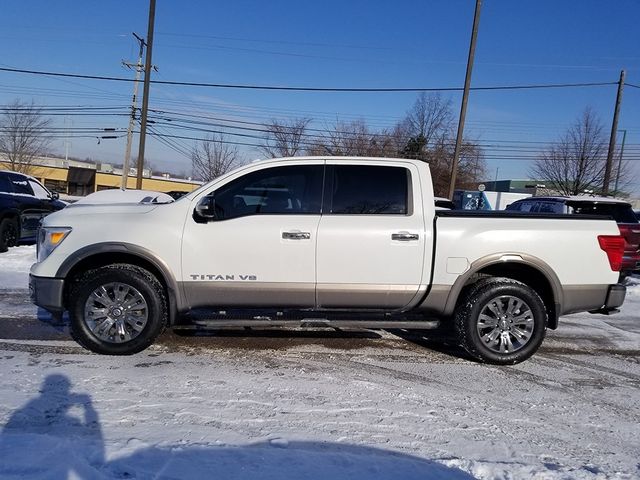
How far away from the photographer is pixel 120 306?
4719mm

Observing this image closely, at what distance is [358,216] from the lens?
4.80 meters

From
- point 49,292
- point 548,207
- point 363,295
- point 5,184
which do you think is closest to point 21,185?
point 5,184

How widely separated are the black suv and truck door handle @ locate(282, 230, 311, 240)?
8434mm

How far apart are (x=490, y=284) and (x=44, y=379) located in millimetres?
4130

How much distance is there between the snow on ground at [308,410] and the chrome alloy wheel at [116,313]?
0.25 metres

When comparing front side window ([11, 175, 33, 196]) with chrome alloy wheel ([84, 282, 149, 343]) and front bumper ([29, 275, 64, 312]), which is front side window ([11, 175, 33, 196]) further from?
chrome alloy wheel ([84, 282, 149, 343])

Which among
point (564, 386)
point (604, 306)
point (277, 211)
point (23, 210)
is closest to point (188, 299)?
point (277, 211)

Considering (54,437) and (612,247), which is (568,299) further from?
(54,437)

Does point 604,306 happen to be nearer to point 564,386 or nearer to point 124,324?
point 564,386

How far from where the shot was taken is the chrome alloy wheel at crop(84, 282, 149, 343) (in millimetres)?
4695

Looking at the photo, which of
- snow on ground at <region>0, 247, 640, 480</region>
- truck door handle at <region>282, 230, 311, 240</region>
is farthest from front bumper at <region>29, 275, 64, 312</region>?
truck door handle at <region>282, 230, 311, 240</region>

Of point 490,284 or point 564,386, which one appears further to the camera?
point 490,284

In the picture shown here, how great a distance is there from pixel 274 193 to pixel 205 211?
2.27ft

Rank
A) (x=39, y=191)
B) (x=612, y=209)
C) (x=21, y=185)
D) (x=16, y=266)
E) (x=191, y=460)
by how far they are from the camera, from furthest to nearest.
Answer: (x=39, y=191), (x=21, y=185), (x=612, y=209), (x=16, y=266), (x=191, y=460)
